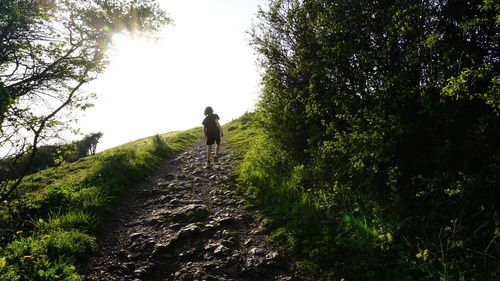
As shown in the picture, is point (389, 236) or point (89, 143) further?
point (89, 143)

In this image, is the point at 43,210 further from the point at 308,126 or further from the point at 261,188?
the point at 308,126

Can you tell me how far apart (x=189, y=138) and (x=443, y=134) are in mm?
23432

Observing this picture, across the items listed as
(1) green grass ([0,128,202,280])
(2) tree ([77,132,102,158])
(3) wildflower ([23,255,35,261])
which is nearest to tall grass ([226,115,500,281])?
(1) green grass ([0,128,202,280])

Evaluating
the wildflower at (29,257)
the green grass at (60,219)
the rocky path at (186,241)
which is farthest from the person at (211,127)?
the wildflower at (29,257)

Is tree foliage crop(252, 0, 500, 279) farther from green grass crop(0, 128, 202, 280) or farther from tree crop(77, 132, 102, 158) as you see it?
tree crop(77, 132, 102, 158)

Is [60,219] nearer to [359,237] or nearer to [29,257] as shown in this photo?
[29,257]

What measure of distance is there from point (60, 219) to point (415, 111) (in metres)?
8.89

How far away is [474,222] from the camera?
17.4 feet

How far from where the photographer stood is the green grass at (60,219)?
6074 millimetres

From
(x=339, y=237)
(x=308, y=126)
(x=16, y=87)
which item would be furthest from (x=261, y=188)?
(x=16, y=87)

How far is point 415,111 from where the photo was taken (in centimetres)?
617

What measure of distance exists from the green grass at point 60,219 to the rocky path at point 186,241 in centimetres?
47

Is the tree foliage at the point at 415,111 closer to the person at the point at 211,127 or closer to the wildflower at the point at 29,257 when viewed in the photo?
the wildflower at the point at 29,257

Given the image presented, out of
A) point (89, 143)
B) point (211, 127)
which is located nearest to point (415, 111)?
point (211, 127)
